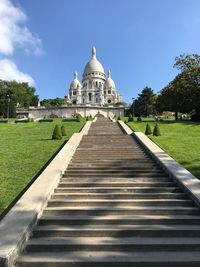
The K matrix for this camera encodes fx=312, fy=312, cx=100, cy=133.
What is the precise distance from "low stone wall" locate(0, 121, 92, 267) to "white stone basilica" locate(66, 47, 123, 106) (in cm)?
9824

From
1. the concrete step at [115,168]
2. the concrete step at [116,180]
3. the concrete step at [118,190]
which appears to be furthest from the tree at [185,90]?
the concrete step at [118,190]

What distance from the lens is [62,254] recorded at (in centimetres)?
619

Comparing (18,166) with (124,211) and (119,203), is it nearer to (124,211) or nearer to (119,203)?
(119,203)

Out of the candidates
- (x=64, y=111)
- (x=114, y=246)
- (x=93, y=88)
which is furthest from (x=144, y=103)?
(x=114, y=246)

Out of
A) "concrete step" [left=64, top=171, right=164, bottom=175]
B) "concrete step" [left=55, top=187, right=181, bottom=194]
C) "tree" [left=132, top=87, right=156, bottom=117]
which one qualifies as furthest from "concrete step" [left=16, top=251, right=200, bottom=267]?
"tree" [left=132, top=87, right=156, bottom=117]

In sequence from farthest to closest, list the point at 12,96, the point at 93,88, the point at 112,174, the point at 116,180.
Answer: the point at 93,88 < the point at 12,96 < the point at 112,174 < the point at 116,180

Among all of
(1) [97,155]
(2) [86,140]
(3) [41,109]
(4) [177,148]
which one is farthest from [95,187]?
(3) [41,109]

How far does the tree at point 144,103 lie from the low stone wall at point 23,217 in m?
69.4

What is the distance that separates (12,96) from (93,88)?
34743 mm

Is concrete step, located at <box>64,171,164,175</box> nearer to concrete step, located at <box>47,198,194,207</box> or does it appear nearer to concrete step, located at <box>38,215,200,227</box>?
concrete step, located at <box>47,198,194,207</box>

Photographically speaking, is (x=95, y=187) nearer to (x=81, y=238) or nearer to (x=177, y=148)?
(x=81, y=238)

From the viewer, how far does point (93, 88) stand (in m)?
110

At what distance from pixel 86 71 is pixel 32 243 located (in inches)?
4475

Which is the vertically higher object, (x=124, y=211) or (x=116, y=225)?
(x=124, y=211)
